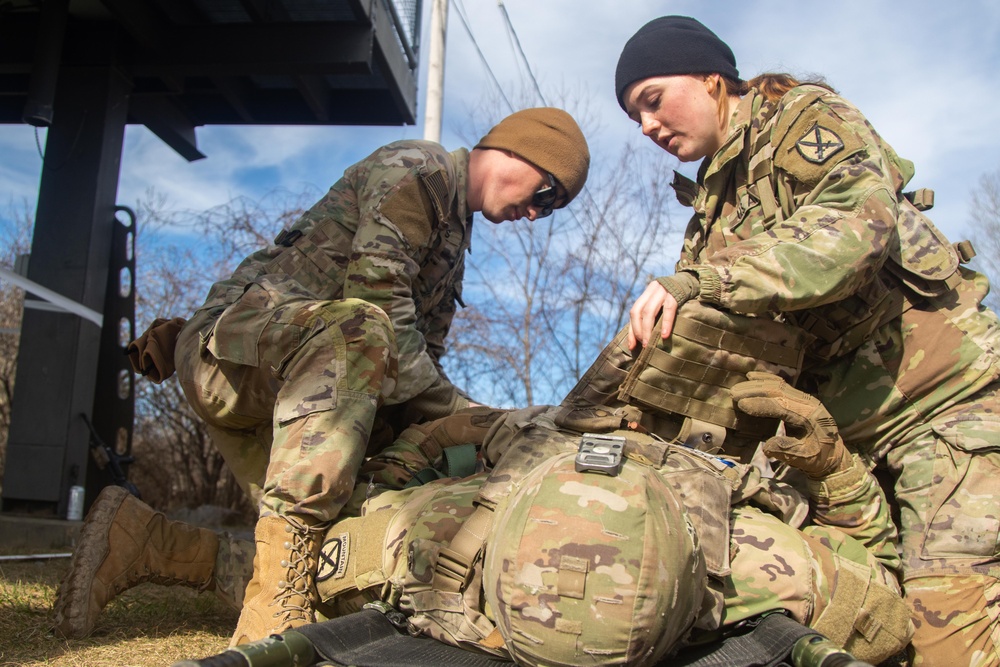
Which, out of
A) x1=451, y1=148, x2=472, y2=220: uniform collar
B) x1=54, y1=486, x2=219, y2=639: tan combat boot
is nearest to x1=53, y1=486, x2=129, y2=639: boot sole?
x1=54, y1=486, x2=219, y2=639: tan combat boot

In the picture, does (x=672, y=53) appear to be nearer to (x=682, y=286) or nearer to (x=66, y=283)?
(x=682, y=286)

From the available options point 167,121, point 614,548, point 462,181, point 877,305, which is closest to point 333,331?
point 462,181

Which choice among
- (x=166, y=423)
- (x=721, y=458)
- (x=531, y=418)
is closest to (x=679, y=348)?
(x=721, y=458)

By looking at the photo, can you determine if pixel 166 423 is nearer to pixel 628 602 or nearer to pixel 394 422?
pixel 394 422

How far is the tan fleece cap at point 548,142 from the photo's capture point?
11.8 ft

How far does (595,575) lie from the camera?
5.75 ft

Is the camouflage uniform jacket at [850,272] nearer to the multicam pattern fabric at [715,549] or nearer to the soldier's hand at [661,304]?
the soldier's hand at [661,304]

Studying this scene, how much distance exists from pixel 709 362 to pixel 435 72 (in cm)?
552

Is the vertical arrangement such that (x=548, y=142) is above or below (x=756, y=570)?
above

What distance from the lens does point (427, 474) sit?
2941 mm

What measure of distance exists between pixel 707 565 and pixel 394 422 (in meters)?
1.74

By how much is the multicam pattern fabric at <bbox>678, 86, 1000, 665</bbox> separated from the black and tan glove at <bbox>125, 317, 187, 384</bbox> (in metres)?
2.11

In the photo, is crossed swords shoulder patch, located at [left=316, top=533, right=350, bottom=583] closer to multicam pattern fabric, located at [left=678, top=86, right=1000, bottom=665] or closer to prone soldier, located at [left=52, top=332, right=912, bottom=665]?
prone soldier, located at [left=52, top=332, right=912, bottom=665]

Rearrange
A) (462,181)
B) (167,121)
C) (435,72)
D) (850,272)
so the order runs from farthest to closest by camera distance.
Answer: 1. (435,72)
2. (167,121)
3. (462,181)
4. (850,272)
